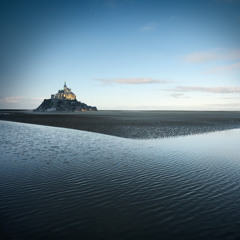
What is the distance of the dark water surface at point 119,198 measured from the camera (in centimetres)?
721

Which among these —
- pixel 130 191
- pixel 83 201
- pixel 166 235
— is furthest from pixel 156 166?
pixel 166 235

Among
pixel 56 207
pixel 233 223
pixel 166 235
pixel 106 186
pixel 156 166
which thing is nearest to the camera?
pixel 166 235

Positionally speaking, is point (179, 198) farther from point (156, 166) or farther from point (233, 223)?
point (156, 166)

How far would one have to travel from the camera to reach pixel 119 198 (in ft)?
32.4

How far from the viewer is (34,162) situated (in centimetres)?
1661

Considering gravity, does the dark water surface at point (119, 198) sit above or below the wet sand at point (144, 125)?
below

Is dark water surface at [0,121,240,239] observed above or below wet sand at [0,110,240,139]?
below

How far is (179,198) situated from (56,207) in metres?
5.93

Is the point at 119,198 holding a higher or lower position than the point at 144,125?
lower

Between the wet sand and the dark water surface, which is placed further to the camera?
the wet sand

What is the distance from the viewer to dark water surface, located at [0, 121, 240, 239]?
7211 mm

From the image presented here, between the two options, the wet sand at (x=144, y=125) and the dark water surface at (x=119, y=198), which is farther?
the wet sand at (x=144, y=125)

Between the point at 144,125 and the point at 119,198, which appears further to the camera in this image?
the point at 144,125

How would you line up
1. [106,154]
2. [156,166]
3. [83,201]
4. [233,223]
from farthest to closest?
[106,154]
[156,166]
[83,201]
[233,223]
